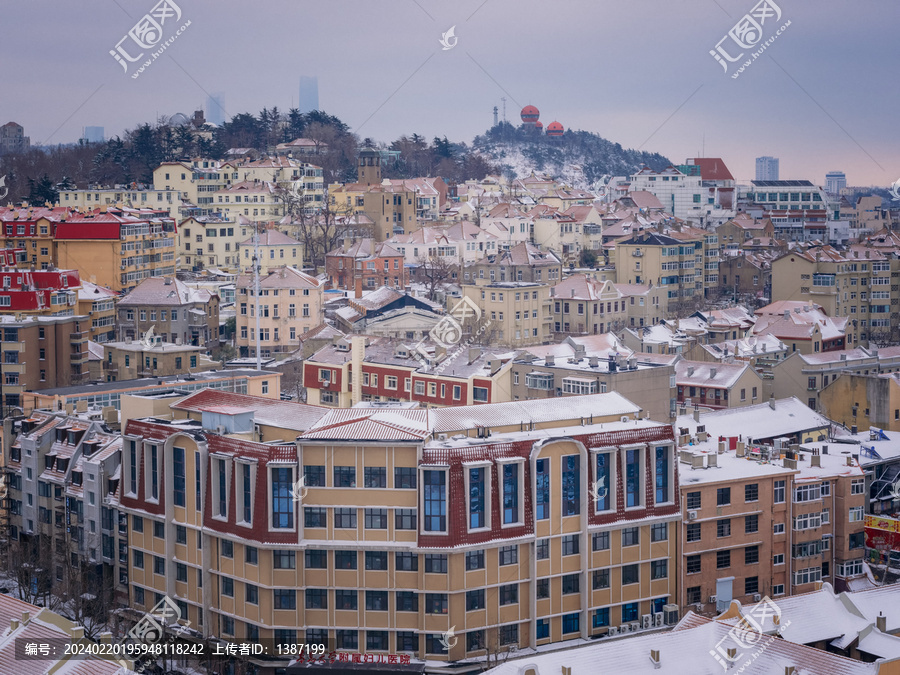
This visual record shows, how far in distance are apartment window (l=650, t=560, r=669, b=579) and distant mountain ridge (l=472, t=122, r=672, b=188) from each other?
86.2 m

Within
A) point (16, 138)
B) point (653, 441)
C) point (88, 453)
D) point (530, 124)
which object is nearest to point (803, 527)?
point (653, 441)

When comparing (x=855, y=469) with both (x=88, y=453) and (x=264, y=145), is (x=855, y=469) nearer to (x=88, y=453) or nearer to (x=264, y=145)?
(x=88, y=453)

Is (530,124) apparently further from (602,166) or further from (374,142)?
(374,142)

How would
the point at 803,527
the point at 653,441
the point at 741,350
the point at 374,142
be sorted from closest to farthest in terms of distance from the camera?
the point at 653,441 → the point at 803,527 → the point at 741,350 → the point at 374,142

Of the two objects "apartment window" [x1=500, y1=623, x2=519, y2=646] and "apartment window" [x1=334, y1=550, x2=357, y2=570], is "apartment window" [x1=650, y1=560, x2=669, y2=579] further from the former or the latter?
"apartment window" [x1=334, y1=550, x2=357, y2=570]

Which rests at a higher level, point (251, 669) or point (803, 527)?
point (803, 527)

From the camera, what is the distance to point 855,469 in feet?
78.2

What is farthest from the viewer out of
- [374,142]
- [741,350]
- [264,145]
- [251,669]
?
[374,142]

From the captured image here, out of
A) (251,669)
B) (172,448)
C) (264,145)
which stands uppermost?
(264,145)

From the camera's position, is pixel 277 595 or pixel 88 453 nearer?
pixel 277 595

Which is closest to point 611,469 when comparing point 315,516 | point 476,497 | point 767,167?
point 476,497

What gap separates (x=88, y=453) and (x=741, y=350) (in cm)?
2125

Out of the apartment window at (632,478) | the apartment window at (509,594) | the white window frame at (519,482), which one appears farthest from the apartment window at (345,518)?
the apartment window at (632,478)

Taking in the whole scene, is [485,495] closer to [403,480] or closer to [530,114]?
[403,480]
